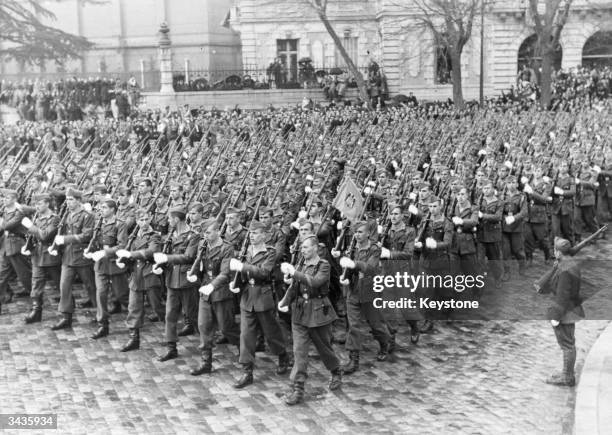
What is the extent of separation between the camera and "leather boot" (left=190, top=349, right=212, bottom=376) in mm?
9821

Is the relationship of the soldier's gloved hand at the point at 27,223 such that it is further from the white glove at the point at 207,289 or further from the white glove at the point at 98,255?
the white glove at the point at 207,289

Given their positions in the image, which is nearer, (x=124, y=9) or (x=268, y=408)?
(x=268, y=408)

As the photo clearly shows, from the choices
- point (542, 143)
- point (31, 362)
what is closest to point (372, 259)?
point (31, 362)

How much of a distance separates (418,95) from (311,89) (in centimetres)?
696

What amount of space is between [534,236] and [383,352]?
550 cm

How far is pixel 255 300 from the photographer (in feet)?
31.1

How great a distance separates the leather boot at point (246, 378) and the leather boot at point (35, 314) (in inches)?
150

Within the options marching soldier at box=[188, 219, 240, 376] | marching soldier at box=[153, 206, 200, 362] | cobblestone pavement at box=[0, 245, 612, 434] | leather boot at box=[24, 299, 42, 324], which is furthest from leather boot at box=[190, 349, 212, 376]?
leather boot at box=[24, 299, 42, 324]

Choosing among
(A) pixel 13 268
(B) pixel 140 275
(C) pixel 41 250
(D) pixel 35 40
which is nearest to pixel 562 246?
(B) pixel 140 275

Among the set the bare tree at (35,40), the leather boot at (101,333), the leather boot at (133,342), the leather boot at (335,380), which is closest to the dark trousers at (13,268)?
the leather boot at (101,333)

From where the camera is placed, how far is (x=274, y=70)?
3759cm

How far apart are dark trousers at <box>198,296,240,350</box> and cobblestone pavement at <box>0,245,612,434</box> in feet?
1.24

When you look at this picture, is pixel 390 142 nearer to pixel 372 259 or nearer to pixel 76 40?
pixel 372 259

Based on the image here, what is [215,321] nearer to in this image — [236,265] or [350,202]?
[236,265]
